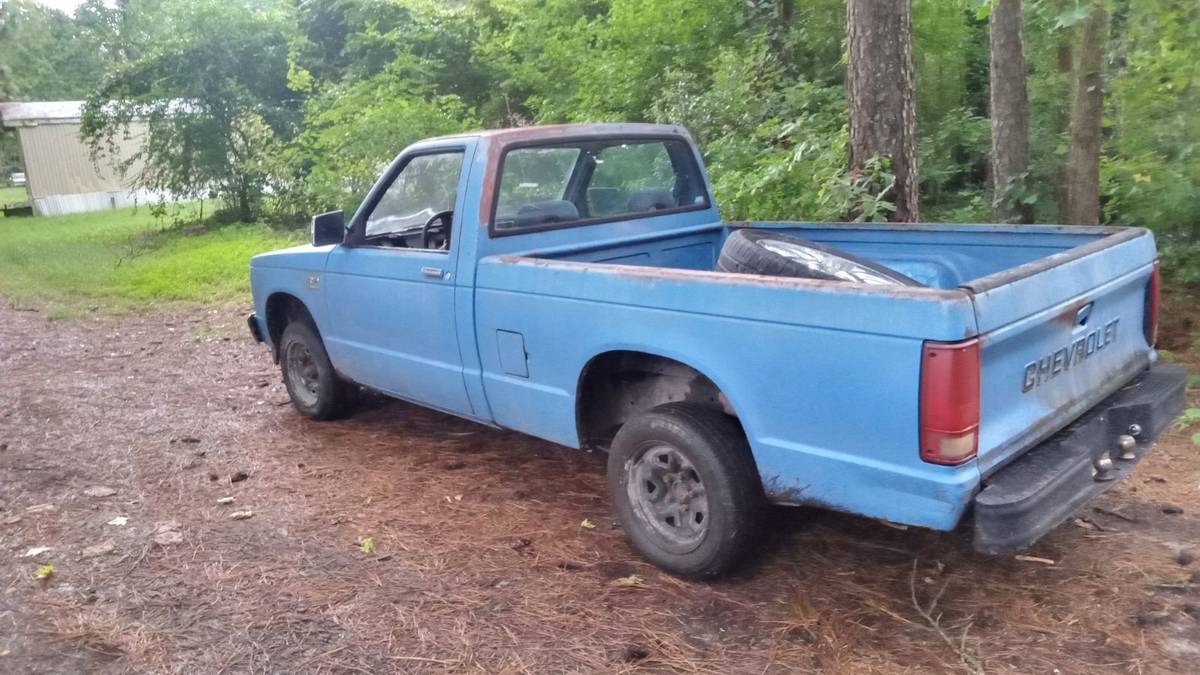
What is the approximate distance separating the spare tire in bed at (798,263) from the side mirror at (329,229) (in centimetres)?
245

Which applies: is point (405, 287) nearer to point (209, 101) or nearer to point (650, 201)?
point (650, 201)

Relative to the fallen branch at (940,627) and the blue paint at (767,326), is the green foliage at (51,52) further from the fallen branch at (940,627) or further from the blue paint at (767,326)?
the fallen branch at (940,627)

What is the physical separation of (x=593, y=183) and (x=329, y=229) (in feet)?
5.19

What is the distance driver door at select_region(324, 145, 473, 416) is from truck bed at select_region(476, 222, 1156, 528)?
1.93ft

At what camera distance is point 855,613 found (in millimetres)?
3523

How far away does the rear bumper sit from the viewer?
2889 millimetres

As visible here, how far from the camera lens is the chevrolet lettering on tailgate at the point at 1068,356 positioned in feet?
10.5

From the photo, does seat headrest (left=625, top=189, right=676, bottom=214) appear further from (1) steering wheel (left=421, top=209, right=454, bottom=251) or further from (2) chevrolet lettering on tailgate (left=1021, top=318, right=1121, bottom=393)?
(2) chevrolet lettering on tailgate (left=1021, top=318, right=1121, bottom=393)

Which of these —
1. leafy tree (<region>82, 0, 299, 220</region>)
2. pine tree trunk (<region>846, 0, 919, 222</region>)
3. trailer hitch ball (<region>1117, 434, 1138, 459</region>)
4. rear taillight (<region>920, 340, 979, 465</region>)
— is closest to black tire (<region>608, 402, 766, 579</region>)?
rear taillight (<region>920, 340, 979, 465</region>)

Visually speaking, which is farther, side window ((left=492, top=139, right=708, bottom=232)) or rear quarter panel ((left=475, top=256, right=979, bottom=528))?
side window ((left=492, top=139, right=708, bottom=232))

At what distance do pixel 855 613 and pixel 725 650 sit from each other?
21.7 inches

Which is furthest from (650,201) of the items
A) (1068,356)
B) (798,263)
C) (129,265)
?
(129,265)

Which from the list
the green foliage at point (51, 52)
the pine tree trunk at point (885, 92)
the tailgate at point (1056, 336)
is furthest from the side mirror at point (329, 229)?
the green foliage at point (51, 52)

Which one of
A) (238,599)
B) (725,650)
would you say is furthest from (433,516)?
(725,650)
